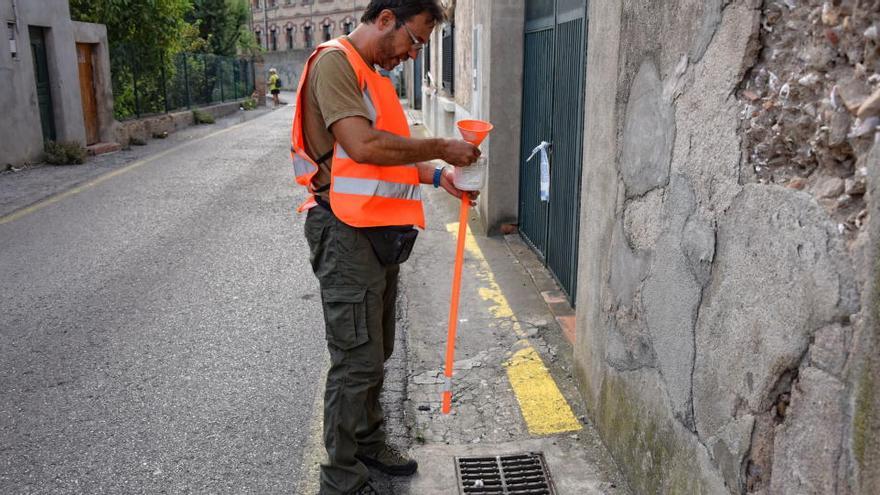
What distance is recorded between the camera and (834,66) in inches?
67.6

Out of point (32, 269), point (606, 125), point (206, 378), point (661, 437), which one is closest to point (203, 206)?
point (32, 269)

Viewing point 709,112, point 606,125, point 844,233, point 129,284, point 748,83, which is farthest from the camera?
point 129,284

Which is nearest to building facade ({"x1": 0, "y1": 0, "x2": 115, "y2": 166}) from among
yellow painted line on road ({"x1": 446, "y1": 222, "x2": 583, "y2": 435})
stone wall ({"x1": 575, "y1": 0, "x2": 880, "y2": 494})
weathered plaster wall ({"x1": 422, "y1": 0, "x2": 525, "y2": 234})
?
weathered plaster wall ({"x1": 422, "y1": 0, "x2": 525, "y2": 234})

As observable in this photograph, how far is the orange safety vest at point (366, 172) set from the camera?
2.73 meters

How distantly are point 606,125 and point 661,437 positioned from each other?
1428 millimetres

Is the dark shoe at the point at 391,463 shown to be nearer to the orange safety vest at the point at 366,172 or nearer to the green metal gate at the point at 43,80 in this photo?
the orange safety vest at the point at 366,172

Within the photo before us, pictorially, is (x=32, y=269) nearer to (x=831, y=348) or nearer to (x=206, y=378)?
(x=206, y=378)

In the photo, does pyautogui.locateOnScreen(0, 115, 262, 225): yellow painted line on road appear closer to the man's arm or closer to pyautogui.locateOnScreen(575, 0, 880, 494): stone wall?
the man's arm

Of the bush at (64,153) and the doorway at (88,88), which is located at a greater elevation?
the doorway at (88,88)

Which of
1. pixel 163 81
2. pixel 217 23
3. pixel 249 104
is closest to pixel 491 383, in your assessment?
pixel 163 81

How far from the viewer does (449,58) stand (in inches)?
448

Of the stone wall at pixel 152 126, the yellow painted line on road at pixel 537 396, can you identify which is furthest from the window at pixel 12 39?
the yellow painted line on road at pixel 537 396

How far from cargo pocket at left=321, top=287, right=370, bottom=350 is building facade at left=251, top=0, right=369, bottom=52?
58.2 meters

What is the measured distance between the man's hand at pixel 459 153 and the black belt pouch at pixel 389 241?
1.02 feet
